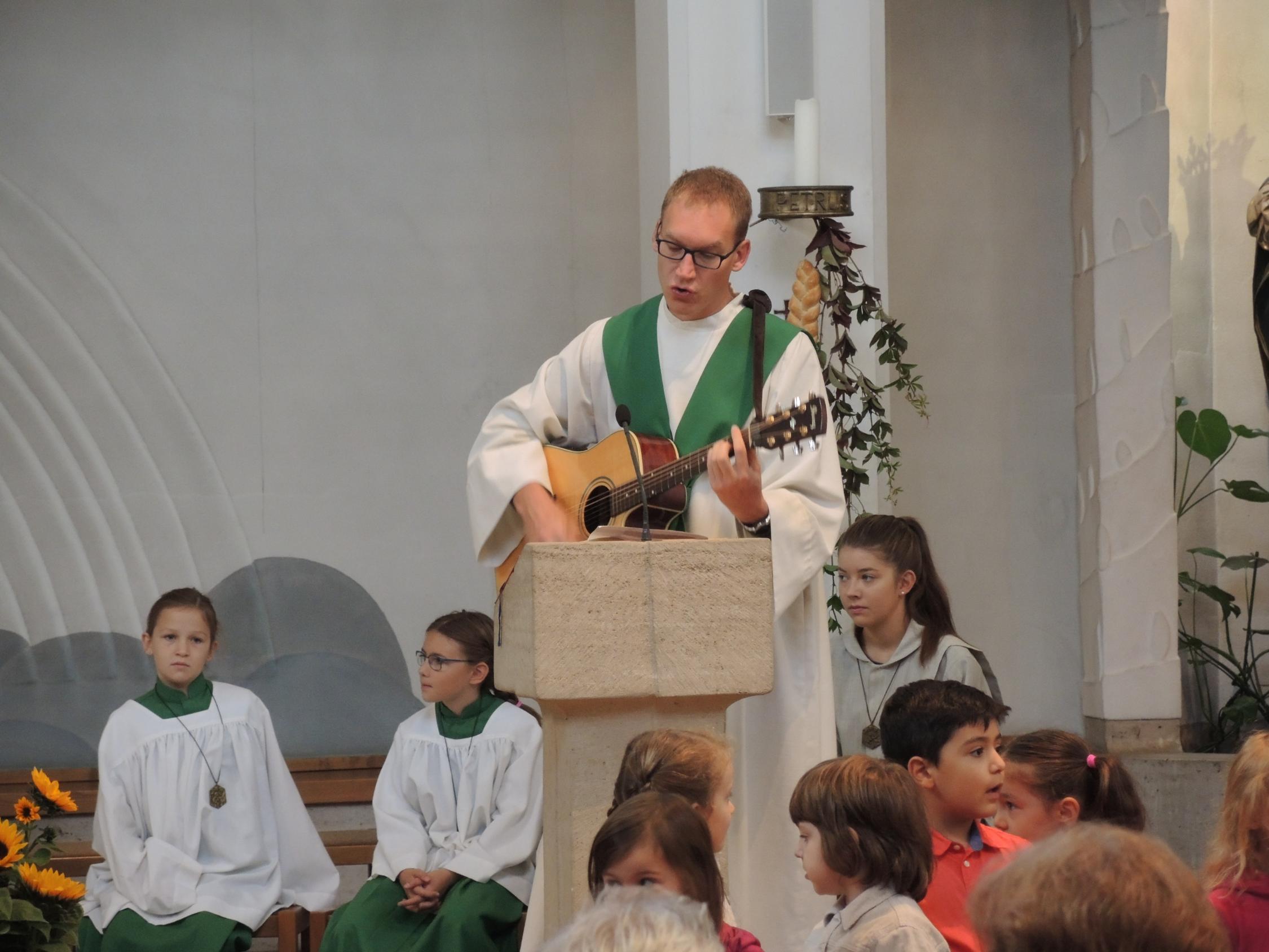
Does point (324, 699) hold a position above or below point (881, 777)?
below

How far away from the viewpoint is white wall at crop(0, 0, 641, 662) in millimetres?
6129

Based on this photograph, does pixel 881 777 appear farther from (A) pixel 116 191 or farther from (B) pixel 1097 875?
(A) pixel 116 191

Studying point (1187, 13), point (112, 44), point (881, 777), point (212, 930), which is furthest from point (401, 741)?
point (1187, 13)

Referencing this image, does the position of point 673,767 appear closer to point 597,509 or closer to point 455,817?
point 597,509

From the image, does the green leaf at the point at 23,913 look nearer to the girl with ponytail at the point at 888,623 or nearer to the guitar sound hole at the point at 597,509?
the guitar sound hole at the point at 597,509

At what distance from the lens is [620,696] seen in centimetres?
287

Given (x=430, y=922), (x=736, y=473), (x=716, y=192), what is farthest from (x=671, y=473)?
(x=430, y=922)

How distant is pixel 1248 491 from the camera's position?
18.9 ft

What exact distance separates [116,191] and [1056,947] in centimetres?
550

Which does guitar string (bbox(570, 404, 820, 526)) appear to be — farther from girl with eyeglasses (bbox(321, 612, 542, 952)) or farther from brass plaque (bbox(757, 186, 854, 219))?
brass plaque (bbox(757, 186, 854, 219))

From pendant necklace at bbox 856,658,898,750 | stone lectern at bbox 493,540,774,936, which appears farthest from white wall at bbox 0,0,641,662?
stone lectern at bbox 493,540,774,936

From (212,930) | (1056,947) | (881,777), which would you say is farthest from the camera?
(212,930)

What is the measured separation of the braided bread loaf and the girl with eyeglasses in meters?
1.28

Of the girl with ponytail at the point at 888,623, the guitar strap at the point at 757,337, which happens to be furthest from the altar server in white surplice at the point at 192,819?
the guitar strap at the point at 757,337
